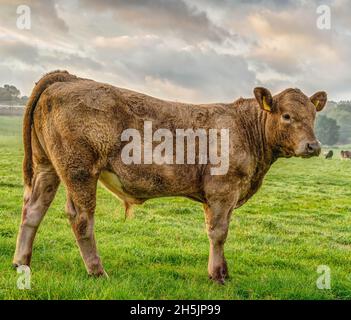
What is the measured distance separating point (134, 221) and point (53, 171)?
5331 mm

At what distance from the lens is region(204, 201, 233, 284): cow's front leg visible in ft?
25.1

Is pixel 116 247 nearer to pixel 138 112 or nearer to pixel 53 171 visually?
pixel 53 171

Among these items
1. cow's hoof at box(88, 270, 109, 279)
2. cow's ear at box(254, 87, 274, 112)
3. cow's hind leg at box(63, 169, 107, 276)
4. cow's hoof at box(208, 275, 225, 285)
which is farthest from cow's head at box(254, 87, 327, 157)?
cow's hoof at box(88, 270, 109, 279)

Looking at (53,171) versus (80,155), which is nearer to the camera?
(80,155)

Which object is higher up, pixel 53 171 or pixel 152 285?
pixel 53 171

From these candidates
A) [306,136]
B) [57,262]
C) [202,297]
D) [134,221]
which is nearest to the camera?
[202,297]

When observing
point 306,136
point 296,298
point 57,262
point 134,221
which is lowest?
point 296,298

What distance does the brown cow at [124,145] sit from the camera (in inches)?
284

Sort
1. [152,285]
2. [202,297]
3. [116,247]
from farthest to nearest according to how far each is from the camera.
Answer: [116,247]
[152,285]
[202,297]

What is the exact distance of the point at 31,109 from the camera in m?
7.69

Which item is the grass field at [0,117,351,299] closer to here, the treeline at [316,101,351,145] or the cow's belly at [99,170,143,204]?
the cow's belly at [99,170,143,204]

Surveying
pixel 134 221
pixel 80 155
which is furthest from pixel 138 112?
pixel 134 221

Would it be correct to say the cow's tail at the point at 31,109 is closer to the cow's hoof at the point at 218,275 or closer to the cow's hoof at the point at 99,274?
the cow's hoof at the point at 99,274

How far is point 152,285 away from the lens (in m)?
7.09
